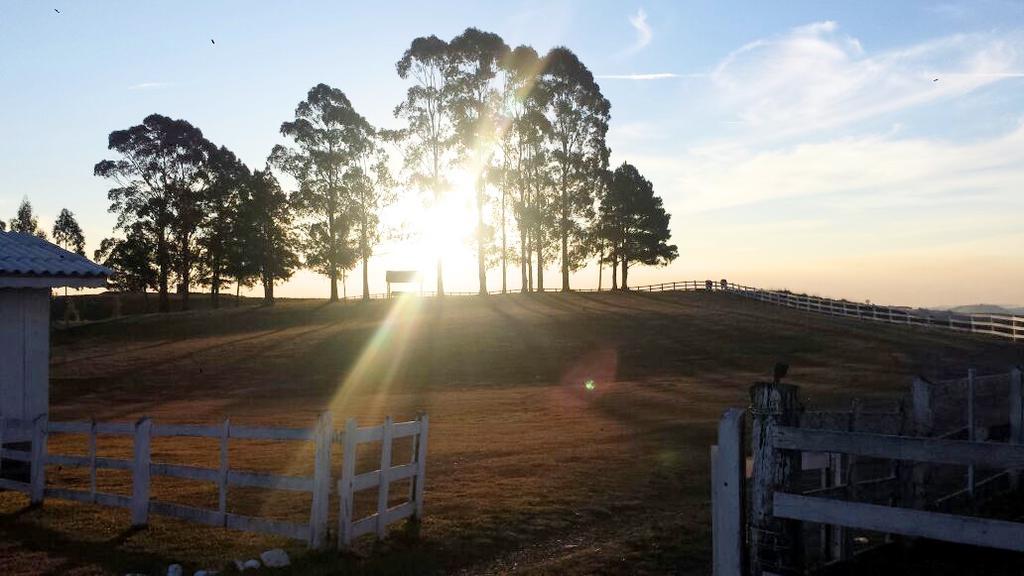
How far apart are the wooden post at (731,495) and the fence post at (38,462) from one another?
11.0 m

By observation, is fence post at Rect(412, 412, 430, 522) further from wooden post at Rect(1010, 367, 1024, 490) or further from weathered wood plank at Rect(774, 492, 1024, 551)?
wooden post at Rect(1010, 367, 1024, 490)

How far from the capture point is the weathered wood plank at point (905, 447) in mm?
4602

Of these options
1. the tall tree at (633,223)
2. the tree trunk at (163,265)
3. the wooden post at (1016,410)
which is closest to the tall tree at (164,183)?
the tree trunk at (163,265)

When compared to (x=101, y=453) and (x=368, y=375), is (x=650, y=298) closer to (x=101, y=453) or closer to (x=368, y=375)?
(x=368, y=375)

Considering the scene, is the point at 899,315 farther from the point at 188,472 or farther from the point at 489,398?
the point at 188,472

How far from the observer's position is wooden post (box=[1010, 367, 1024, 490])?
11.5 m

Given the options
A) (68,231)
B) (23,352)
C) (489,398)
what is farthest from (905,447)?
(68,231)

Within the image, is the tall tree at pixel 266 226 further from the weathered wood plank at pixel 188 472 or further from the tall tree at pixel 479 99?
the weathered wood plank at pixel 188 472

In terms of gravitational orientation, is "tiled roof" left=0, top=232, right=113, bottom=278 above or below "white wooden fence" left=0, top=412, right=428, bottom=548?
above

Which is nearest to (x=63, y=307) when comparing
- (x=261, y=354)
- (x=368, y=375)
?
(x=261, y=354)

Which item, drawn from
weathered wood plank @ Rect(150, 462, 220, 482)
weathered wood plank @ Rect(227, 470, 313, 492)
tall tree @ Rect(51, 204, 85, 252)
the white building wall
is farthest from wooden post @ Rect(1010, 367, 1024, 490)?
tall tree @ Rect(51, 204, 85, 252)

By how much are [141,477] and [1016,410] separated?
37.6 ft

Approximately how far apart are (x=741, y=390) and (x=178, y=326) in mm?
41518

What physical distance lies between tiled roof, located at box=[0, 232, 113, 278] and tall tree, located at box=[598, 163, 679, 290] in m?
64.3
